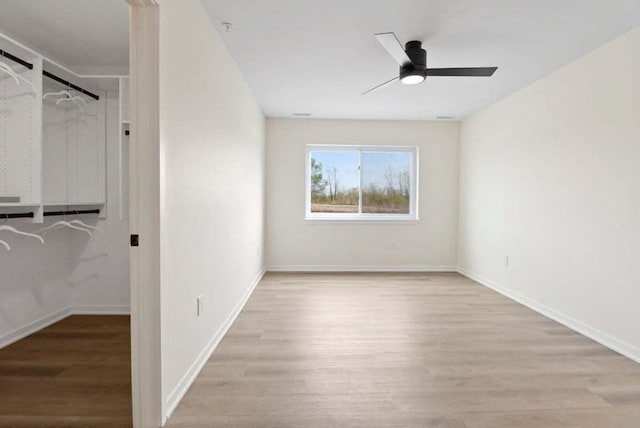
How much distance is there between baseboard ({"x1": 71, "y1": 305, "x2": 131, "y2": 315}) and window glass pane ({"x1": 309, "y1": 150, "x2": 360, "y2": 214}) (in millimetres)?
2940

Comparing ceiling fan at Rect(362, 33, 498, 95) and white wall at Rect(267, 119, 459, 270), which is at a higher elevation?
ceiling fan at Rect(362, 33, 498, 95)

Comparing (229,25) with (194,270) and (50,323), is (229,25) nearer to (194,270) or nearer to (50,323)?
(194,270)

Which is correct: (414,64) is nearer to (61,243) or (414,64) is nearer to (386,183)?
(386,183)

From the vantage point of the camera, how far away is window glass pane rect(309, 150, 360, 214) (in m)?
5.32

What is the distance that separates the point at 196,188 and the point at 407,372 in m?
1.78

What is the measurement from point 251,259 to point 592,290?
331 cm

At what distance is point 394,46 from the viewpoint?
2.33m

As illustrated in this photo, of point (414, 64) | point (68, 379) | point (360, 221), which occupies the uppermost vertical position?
point (414, 64)

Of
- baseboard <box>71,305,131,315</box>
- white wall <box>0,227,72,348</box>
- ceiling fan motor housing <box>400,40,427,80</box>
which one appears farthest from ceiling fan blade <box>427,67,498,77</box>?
baseboard <box>71,305,131,315</box>

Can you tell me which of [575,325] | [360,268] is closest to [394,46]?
[575,325]

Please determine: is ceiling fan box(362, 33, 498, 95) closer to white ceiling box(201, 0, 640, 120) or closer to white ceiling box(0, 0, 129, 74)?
white ceiling box(201, 0, 640, 120)

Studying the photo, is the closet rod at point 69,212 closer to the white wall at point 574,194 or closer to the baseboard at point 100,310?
the baseboard at point 100,310

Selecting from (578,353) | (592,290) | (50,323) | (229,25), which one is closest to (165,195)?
(229,25)

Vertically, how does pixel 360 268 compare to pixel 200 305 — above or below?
below
